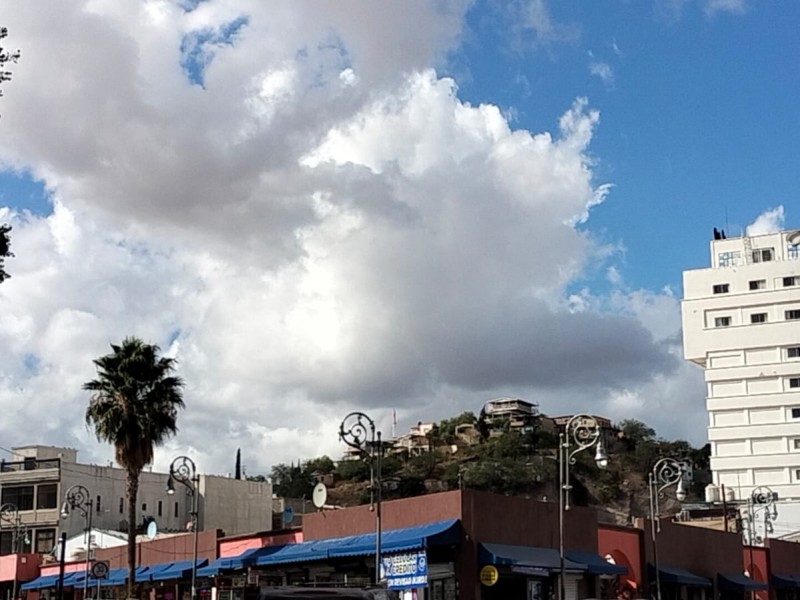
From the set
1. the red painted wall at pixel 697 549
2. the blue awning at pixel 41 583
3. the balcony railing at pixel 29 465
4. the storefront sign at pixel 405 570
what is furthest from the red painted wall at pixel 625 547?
the balcony railing at pixel 29 465

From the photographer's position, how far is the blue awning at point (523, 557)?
33.9 m

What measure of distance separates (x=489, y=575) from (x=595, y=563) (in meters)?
8.08

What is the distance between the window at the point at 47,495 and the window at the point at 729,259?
7298 cm

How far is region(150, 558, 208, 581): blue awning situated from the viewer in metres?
45.4

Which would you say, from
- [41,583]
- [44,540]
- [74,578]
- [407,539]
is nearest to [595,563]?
[407,539]

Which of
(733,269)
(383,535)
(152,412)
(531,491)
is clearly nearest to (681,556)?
(383,535)

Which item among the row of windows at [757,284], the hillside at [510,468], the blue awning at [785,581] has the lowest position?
the blue awning at [785,581]

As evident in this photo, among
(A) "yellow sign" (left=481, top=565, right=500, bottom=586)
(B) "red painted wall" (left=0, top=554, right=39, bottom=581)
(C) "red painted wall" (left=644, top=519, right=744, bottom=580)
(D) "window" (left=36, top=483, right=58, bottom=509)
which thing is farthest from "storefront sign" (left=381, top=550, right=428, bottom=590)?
(D) "window" (left=36, top=483, right=58, bottom=509)

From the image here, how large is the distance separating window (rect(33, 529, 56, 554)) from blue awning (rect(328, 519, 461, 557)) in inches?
1587

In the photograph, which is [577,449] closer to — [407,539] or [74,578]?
[407,539]

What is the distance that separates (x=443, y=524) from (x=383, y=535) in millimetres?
2536

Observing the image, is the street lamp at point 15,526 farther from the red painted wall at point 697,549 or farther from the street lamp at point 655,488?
the street lamp at point 655,488

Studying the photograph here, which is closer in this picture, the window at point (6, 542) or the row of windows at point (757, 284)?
the window at point (6, 542)

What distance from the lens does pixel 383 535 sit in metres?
35.6
